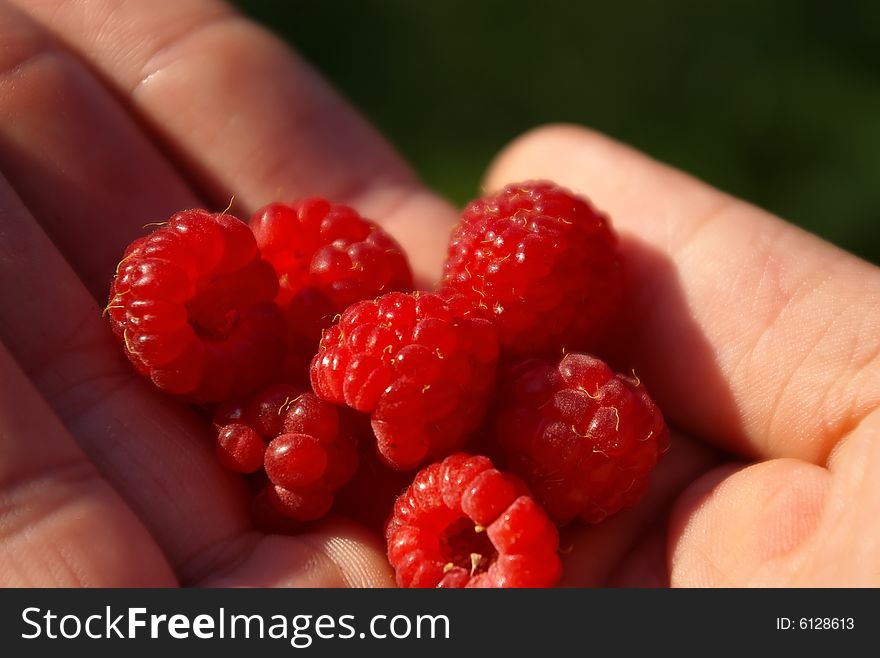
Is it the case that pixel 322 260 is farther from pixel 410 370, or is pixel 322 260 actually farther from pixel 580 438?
pixel 580 438

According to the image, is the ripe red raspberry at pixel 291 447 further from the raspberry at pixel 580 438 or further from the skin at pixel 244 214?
the raspberry at pixel 580 438

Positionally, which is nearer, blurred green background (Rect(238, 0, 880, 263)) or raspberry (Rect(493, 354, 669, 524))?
raspberry (Rect(493, 354, 669, 524))

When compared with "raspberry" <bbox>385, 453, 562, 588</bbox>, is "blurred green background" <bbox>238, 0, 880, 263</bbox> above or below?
above

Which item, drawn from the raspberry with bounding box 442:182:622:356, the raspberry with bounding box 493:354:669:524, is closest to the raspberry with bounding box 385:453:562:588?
the raspberry with bounding box 493:354:669:524

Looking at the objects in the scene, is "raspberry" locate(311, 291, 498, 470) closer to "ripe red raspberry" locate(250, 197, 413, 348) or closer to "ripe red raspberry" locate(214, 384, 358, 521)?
"ripe red raspberry" locate(214, 384, 358, 521)

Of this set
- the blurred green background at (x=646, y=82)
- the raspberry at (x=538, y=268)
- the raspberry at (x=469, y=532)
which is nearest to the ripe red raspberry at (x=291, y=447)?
the raspberry at (x=469, y=532)

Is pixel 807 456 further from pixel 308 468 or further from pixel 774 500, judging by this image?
pixel 308 468

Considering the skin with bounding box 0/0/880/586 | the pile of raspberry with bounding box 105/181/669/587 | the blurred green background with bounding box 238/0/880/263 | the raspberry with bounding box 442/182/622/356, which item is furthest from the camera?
the blurred green background with bounding box 238/0/880/263
